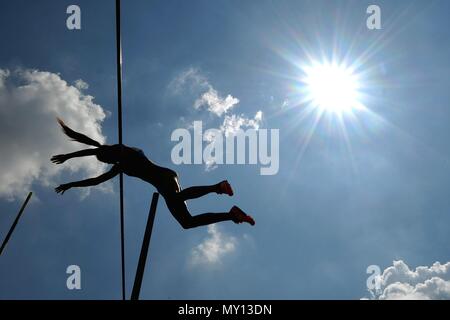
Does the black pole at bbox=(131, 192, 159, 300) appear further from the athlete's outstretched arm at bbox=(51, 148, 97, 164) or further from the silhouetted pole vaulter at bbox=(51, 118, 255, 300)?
the athlete's outstretched arm at bbox=(51, 148, 97, 164)

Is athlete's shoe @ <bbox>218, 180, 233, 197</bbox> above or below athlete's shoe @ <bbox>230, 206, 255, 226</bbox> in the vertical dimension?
above

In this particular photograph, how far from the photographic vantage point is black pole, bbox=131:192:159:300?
6.24 metres

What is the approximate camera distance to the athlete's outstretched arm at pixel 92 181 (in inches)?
255

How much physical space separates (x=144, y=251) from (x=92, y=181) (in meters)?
1.51

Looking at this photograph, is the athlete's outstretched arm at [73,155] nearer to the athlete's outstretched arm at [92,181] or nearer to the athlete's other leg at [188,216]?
the athlete's outstretched arm at [92,181]

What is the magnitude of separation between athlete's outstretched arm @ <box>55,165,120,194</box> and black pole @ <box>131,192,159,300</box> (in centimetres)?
95

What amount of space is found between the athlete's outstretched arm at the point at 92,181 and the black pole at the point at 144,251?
0.95 metres

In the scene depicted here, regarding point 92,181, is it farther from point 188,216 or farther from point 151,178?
point 188,216

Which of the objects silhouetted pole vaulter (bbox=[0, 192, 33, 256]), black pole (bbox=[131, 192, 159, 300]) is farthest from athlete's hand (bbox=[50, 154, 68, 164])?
silhouetted pole vaulter (bbox=[0, 192, 33, 256])

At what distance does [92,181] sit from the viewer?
260 inches

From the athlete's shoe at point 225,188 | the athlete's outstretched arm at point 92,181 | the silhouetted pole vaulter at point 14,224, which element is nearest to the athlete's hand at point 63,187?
the athlete's outstretched arm at point 92,181

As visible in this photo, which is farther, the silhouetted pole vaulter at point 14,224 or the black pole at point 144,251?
the silhouetted pole vaulter at point 14,224
